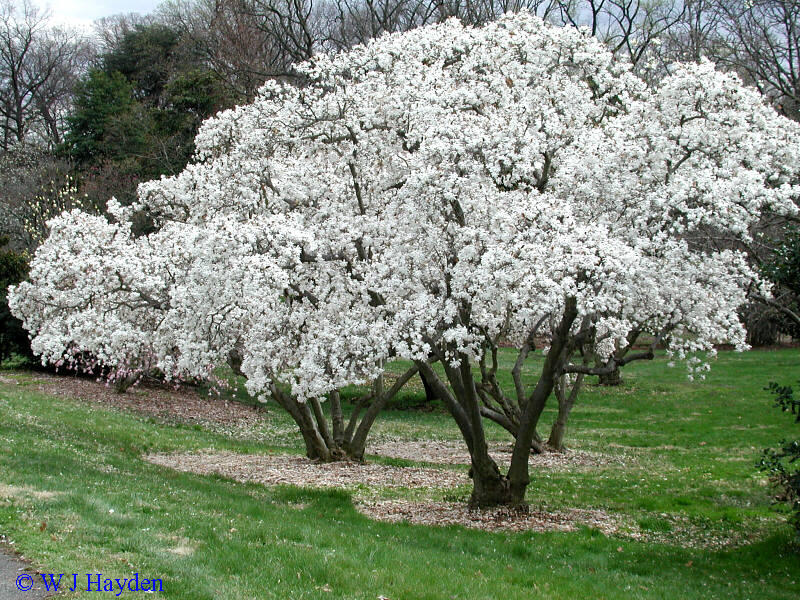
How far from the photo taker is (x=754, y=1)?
2686 cm

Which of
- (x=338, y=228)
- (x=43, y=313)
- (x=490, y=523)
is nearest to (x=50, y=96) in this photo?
(x=43, y=313)

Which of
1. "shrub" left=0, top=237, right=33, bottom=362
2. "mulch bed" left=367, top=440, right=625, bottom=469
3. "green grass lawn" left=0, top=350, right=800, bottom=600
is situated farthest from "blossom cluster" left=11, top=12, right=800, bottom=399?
"shrub" left=0, top=237, right=33, bottom=362

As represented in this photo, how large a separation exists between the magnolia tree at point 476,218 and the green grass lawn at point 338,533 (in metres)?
2.12

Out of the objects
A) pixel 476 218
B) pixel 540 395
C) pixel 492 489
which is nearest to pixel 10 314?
pixel 492 489

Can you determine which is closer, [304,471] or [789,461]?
[789,461]

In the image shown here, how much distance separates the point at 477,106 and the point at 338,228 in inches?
127

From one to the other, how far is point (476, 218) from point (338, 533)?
497 cm

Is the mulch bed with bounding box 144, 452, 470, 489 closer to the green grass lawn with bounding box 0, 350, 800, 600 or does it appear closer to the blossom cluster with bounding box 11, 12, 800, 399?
the green grass lawn with bounding box 0, 350, 800, 600

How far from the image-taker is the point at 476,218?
444 inches

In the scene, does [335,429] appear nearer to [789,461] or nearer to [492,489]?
[492,489]

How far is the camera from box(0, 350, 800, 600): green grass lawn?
296 inches

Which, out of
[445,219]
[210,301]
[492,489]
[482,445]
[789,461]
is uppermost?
[445,219]

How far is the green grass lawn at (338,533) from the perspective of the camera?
752 centimetres

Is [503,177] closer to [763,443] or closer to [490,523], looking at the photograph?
[490,523]
